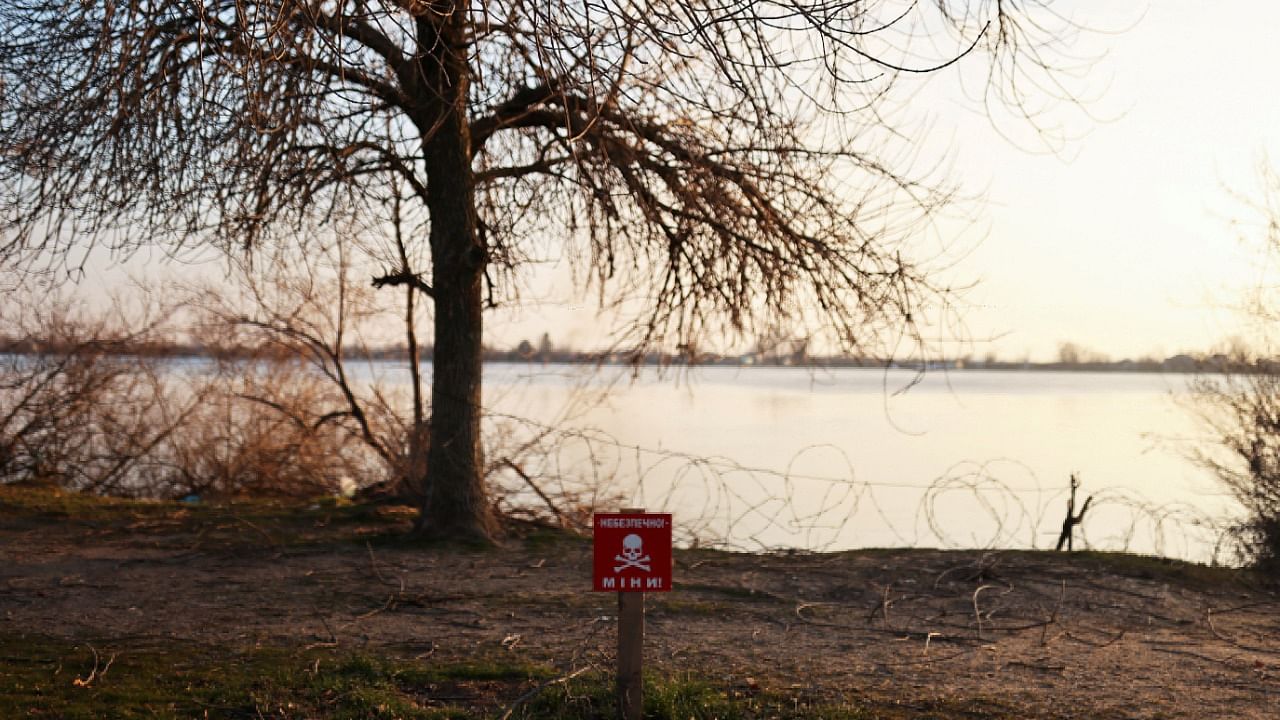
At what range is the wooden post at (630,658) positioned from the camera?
5.16 m

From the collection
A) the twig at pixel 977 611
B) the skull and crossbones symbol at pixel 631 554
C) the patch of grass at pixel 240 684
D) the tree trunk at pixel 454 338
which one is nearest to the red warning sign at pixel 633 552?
the skull and crossbones symbol at pixel 631 554

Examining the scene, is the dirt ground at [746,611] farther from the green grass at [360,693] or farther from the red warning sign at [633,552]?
the red warning sign at [633,552]

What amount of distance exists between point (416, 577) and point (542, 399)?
439 cm

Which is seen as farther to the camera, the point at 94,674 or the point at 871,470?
the point at 871,470

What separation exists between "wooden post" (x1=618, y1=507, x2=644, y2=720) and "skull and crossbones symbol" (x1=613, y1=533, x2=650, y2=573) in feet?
0.46

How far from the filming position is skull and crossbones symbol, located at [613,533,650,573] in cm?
510

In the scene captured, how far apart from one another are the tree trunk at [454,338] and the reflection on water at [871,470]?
4.91ft

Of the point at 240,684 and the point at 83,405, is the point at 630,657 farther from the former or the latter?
the point at 83,405

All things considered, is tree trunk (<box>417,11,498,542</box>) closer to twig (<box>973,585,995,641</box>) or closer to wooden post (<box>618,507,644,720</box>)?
twig (<box>973,585,995,641</box>)

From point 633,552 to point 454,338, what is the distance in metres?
6.09

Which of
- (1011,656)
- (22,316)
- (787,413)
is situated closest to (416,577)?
(1011,656)

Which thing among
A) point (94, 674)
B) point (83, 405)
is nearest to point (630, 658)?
point (94, 674)

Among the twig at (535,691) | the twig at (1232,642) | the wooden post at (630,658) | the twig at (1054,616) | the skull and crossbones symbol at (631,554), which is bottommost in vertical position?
the twig at (1232,642)

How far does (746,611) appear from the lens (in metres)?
8.15
